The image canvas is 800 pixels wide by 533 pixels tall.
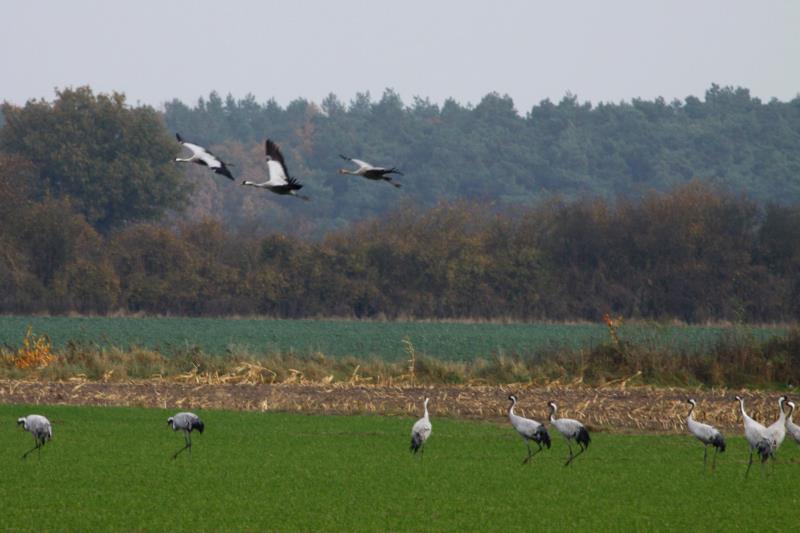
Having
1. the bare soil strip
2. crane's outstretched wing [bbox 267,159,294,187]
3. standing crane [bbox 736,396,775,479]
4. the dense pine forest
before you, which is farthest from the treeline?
standing crane [bbox 736,396,775,479]

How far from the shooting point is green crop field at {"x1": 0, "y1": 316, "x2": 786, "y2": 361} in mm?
37781

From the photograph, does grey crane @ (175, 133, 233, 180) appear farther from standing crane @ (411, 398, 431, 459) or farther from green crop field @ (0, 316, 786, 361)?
green crop field @ (0, 316, 786, 361)

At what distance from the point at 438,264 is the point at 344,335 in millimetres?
16578

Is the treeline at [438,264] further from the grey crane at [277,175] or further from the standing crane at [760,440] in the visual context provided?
the standing crane at [760,440]

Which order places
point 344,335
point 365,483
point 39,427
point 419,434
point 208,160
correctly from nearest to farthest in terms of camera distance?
1. point 365,483
2. point 39,427
3. point 419,434
4. point 208,160
5. point 344,335

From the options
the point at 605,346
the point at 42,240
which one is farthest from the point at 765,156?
the point at 605,346

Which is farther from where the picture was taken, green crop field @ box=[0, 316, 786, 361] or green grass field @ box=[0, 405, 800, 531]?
green crop field @ box=[0, 316, 786, 361]

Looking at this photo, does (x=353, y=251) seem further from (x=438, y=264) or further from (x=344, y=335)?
(x=344, y=335)

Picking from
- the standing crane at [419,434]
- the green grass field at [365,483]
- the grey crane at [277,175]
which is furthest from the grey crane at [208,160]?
the standing crane at [419,434]

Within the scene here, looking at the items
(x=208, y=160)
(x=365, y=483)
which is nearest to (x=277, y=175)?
(x=208, y=160)

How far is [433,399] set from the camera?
2728 cm

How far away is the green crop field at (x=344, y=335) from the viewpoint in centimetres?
3778

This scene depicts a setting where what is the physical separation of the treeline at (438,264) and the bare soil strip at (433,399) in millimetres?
35439

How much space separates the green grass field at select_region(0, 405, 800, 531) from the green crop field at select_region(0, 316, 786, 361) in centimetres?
1309
